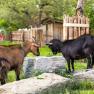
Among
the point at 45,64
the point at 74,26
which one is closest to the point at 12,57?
the point at 45,64

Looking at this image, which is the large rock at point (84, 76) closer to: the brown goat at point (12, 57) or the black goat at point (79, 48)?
the brown goat at point (12, 57)

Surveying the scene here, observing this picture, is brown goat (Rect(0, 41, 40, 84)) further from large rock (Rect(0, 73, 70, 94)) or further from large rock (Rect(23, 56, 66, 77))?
large rock (Rect(0, 73, 70, 94))

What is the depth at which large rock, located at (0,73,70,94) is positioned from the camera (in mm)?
9656

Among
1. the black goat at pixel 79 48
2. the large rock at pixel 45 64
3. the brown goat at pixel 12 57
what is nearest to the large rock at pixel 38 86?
the brown goat at pixel 12 57

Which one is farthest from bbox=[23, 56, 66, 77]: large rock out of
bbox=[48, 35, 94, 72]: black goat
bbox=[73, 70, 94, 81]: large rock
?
bbox=[73, 70, 94, 81]: large rock

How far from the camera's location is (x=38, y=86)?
32.8 feet

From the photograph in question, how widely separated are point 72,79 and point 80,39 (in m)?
3.56

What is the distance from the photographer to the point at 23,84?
33.5 feet

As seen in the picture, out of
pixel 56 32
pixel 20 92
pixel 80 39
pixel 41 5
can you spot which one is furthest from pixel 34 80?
pixel 41 5

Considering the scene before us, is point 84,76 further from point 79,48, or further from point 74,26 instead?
point 74,26

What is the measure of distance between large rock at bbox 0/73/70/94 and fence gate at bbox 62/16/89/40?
32.2 ft

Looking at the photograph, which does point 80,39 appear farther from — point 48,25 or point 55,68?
point 48,25

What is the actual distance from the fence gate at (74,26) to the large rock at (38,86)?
983 cm

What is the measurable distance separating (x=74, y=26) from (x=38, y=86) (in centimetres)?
1110
